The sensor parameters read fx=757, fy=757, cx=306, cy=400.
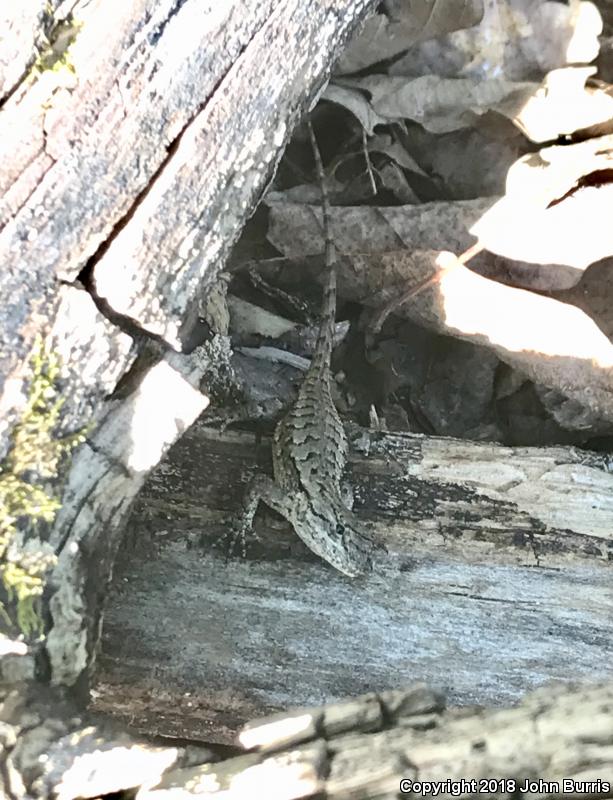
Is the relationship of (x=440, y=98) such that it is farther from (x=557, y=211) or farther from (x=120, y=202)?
(x=120, y=202)

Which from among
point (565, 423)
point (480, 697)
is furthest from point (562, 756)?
point (565, 423)

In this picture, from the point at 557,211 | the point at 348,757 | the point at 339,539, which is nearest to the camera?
the point at 348,757

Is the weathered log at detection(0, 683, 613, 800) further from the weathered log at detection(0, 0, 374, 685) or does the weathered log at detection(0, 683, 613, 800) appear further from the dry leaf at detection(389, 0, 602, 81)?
the dry leaf at detection(389, 0, 602, 81)

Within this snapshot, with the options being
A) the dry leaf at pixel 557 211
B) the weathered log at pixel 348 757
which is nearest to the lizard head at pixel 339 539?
the weathered log at pixel 348 757

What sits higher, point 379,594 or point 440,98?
point 440,98

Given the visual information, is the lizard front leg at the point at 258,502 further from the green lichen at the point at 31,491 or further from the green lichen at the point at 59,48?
the green lichen at the point at 59,48

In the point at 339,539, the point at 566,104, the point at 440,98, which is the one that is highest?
the point at 440,98

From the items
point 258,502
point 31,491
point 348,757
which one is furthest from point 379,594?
point 31,491
